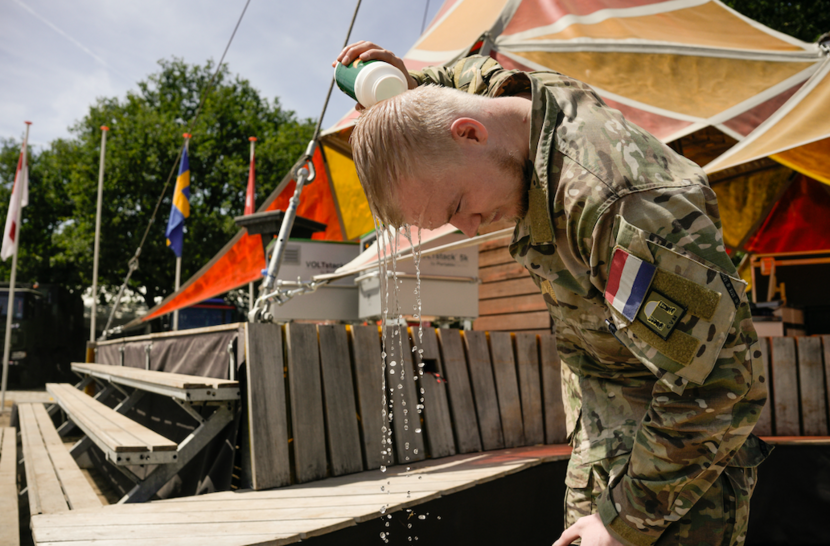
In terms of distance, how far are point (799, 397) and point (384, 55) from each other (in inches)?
194

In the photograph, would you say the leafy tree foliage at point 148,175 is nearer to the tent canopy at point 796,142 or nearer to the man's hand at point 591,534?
the tent canopy at point 796,142

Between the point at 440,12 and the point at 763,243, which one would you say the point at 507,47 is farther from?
the point at 763,243

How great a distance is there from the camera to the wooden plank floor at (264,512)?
6.78 ft

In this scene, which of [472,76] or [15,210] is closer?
[472,76]

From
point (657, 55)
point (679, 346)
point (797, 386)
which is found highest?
point (657, 55)

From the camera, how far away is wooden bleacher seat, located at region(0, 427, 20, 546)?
8.56ft

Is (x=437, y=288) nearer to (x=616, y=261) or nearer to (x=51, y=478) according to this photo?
(x=51, y=478)

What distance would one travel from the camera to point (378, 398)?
3.43 meters

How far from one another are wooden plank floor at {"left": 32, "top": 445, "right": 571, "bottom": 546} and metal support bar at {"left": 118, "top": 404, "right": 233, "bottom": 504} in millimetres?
186

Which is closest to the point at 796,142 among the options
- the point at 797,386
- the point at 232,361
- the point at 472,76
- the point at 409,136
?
the point at 797,386

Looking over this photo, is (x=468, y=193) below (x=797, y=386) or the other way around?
the other way around

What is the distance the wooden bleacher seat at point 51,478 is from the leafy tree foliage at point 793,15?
60.9 feet

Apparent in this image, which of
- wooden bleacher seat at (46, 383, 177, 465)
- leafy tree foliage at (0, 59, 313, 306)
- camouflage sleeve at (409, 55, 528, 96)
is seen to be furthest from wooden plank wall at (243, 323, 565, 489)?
leafy tree foliage at (0, 59, 313, 306)

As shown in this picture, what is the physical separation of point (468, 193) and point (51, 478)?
12.2 ft
